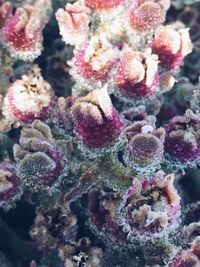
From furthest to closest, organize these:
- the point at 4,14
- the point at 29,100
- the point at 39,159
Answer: the point at 4,14, the point at 29,100, the point at 39,159

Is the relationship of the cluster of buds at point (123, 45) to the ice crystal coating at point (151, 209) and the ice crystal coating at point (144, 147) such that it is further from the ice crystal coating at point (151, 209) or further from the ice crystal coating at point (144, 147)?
the ice crystal coating at point (151, 209)

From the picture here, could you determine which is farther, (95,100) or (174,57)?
(174,57)

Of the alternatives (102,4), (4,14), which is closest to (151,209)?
(102,4)

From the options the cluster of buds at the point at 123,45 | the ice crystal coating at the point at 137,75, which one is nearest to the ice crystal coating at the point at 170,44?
the cluster of buds at the point at 123,45

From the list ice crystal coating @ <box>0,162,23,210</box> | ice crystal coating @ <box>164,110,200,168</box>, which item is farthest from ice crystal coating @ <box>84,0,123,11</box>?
ice crystal coating @ <box>0,162,23,210</box>

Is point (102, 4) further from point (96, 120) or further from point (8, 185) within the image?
point (8, 185)

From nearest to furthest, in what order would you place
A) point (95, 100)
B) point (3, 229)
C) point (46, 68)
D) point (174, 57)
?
point (95, 100)
point (174, 57)
point (3, 229)
point (46, 68)

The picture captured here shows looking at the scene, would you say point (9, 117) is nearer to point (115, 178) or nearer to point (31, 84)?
point (31, 84)

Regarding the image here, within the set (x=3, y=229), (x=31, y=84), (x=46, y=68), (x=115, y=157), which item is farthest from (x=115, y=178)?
(x=46, y=68)
